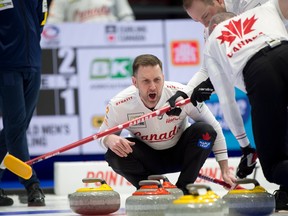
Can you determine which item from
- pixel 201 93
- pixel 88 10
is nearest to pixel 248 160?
pixel 201 93

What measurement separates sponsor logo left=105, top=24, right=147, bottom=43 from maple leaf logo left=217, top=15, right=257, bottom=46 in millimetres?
4027

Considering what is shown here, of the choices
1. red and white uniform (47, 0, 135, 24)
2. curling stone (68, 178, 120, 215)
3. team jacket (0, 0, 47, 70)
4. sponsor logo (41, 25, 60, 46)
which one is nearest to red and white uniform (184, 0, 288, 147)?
curling stone (68, 178, 120, 215)

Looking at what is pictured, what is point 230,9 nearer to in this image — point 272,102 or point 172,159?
point 172,159

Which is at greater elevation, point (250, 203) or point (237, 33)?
point (237, 33)

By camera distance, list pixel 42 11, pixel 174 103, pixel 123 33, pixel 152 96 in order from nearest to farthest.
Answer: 1. pixel 174 103
2. pixel 152 96
3. pixel 42 11
4. pixel 123 33

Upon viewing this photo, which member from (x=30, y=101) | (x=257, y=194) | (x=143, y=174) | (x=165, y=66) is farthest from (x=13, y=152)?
(x=165, y=66)

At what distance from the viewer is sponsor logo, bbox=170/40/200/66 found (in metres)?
8.02

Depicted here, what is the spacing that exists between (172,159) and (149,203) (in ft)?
3.80

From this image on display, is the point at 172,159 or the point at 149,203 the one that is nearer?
the point at 149,203

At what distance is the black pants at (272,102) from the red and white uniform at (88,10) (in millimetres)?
5190

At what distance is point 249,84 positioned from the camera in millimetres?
3898

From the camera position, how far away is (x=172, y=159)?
16.8ft

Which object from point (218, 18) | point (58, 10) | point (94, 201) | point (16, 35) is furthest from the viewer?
point (58, 10)

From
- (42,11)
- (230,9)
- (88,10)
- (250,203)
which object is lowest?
(250,203)
